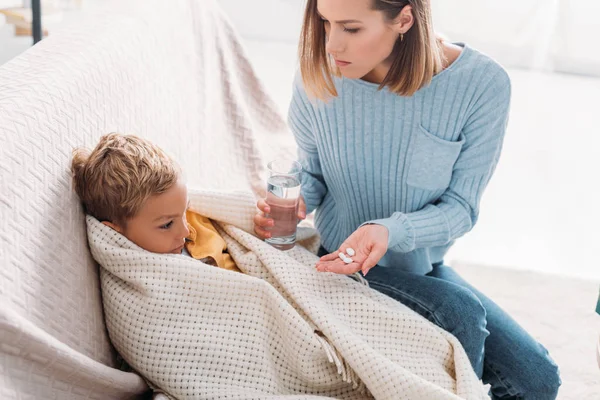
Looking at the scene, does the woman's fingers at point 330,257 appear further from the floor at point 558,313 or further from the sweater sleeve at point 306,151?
the floor at point 558,313

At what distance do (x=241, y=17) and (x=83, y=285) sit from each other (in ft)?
12.3

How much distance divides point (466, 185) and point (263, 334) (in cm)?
58

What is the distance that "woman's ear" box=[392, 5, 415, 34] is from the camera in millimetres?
1466

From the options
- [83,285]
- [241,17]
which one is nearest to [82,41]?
[83,285]

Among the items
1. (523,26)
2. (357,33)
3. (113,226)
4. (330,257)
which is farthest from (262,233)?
(523,26)

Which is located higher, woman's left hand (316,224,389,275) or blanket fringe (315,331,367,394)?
woman's left hand (316,224,389,275)

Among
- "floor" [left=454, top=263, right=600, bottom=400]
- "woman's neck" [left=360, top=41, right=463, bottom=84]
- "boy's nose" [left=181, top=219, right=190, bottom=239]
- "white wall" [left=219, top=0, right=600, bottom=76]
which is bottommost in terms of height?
"floor" [left=454, top=263, right=600, bottom=400]

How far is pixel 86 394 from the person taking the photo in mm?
1188

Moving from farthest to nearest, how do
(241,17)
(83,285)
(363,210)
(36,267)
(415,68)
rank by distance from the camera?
(241,17)
(363,210)
(415,68)
(83,285)
(36,267)

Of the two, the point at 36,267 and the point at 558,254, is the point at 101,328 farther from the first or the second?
the point at 558,254

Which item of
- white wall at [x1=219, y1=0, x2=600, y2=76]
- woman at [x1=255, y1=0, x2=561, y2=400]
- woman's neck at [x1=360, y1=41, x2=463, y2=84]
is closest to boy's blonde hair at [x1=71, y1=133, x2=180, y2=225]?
woman at [x1=255, y1=0, x2=561, y2=400]

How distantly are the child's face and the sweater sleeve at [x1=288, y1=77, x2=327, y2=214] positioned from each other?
0.46m

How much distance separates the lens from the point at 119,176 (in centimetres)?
127

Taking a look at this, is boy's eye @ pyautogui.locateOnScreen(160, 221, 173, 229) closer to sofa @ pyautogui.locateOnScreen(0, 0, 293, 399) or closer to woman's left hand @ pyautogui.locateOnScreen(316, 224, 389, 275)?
sofa @ pyautogui.locateOnScreen(0, 0, 293, 399)
